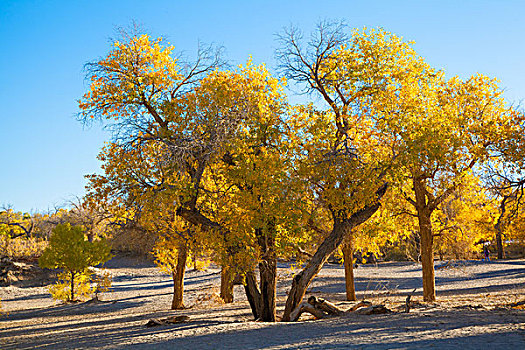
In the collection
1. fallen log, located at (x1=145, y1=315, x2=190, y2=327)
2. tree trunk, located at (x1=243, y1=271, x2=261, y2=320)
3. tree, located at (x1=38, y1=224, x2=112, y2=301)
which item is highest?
tree, located at (x1=38, y1=224, x2=112, y2=301)

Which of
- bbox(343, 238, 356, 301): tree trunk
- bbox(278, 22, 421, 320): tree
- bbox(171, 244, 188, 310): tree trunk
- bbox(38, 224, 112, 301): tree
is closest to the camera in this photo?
bbox(278, 22, 421, 320): tree

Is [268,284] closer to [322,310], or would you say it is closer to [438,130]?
[322,310]

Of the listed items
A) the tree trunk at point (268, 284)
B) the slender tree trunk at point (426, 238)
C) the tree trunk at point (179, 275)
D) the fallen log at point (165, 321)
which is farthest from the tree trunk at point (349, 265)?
the fallen log at point (165, 321)

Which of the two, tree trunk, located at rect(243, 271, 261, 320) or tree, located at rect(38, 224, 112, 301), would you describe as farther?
tree, located at rect(38, 224, 112, 301)

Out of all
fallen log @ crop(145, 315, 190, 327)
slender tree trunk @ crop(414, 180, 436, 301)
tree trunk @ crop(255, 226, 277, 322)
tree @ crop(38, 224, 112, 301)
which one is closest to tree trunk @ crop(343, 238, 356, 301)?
slender tree trunk @ crop(414, 180, 436, 301)

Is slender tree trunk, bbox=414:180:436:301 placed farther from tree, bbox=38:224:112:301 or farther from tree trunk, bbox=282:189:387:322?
tree, bbox=38:224:112:301

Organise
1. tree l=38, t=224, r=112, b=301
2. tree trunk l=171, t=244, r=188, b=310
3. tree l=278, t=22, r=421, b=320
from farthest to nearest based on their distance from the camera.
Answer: tree l=38, t=224, r=112, b=301 < tree trunk l=171, t=244, r=188, b=310 < tree l=278, t=22, r=421, b=320

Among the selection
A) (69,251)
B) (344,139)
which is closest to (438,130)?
(344,139)

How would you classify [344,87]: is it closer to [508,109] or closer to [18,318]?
[508,109]

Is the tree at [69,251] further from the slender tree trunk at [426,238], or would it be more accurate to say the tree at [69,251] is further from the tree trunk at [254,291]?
the slender tree trunk at [426,238]

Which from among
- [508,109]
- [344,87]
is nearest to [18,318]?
[344,87]

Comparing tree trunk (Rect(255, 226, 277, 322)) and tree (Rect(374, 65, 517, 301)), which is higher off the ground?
tree (Rect(374, 65, 517, 301))

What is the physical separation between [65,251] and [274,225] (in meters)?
16.2

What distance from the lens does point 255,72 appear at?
38.8ft
